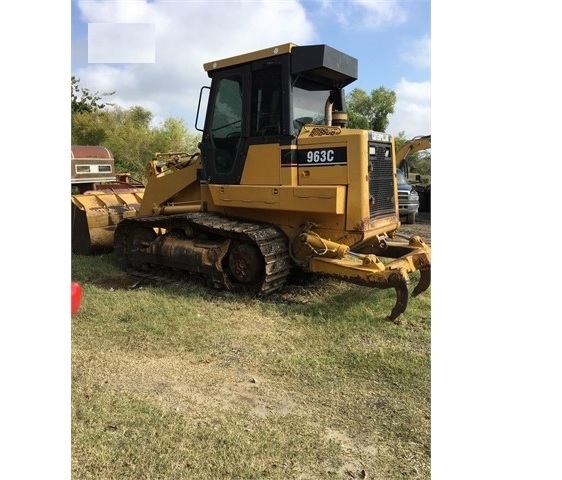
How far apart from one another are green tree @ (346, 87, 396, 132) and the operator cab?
12cm

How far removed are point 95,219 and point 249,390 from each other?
3.41 m

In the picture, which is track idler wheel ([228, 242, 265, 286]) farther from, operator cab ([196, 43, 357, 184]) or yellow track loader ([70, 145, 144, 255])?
yellow track loader ([70, 145, 144, 255])

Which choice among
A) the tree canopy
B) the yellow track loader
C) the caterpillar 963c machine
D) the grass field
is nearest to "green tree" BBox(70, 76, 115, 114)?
the tree canopy

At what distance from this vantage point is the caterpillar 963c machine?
3312 mm

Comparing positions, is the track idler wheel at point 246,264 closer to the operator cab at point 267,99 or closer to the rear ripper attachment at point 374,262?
the rear ripper attachment at point 374,262

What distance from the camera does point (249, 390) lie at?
217 centimetres

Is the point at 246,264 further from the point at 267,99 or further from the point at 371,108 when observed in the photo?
the point at 371,108

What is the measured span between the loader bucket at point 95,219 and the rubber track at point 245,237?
2.78ft

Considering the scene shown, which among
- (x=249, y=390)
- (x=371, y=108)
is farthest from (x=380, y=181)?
(x=249, y=390)

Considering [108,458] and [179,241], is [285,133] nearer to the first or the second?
[179,241]

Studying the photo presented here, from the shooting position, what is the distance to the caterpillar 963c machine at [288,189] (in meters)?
3.31

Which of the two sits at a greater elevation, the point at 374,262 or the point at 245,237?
the point at 245,237

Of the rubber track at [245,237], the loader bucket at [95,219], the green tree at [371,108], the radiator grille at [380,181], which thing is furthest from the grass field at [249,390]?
the loader bucket at [95,219]
